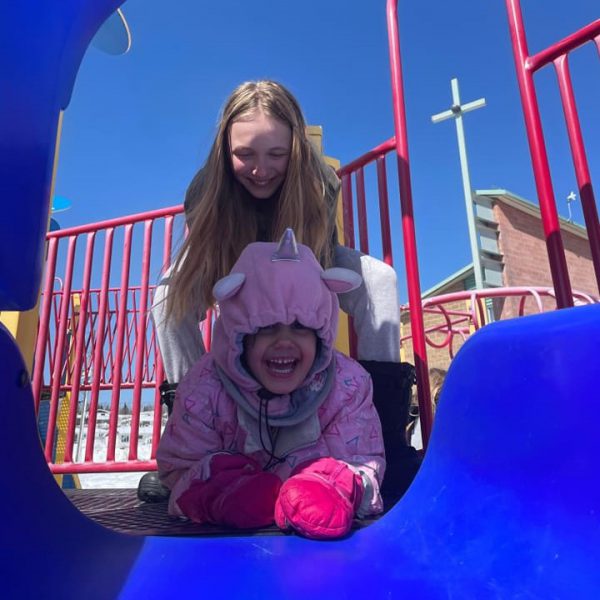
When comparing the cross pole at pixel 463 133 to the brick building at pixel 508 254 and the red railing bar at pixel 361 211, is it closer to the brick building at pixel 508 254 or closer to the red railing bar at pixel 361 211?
the brick building at pixel 508 254

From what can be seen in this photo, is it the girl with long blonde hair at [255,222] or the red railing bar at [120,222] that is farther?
the red railing bar at [120,222]

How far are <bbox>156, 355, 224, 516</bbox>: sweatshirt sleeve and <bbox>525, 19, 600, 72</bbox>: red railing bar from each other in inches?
37.0

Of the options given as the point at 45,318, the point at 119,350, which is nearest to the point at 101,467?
the point at 119,350

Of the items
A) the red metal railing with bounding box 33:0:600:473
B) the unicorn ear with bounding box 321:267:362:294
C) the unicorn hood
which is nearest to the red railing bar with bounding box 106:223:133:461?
the red metal railing with bounding box 33:0:600:473

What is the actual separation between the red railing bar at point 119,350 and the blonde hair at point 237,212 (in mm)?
775

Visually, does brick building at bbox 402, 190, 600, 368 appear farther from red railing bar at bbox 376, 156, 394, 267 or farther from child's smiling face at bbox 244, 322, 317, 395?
child's smiling face at bbox 244, 322, 317, 395

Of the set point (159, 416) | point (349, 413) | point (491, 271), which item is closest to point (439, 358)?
point (491, 271)

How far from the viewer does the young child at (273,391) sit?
2.76ft

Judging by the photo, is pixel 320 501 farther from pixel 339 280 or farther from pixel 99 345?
pixel 99 345

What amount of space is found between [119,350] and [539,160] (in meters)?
1.43

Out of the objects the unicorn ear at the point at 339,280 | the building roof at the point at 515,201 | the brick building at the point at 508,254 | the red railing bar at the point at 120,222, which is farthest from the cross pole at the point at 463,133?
the unicorn ear at the point at 339,280

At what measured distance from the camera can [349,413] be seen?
2.88 feet

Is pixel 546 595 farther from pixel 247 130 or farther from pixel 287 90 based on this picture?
pixel 287 90

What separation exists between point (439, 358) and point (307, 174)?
818 centimetres
